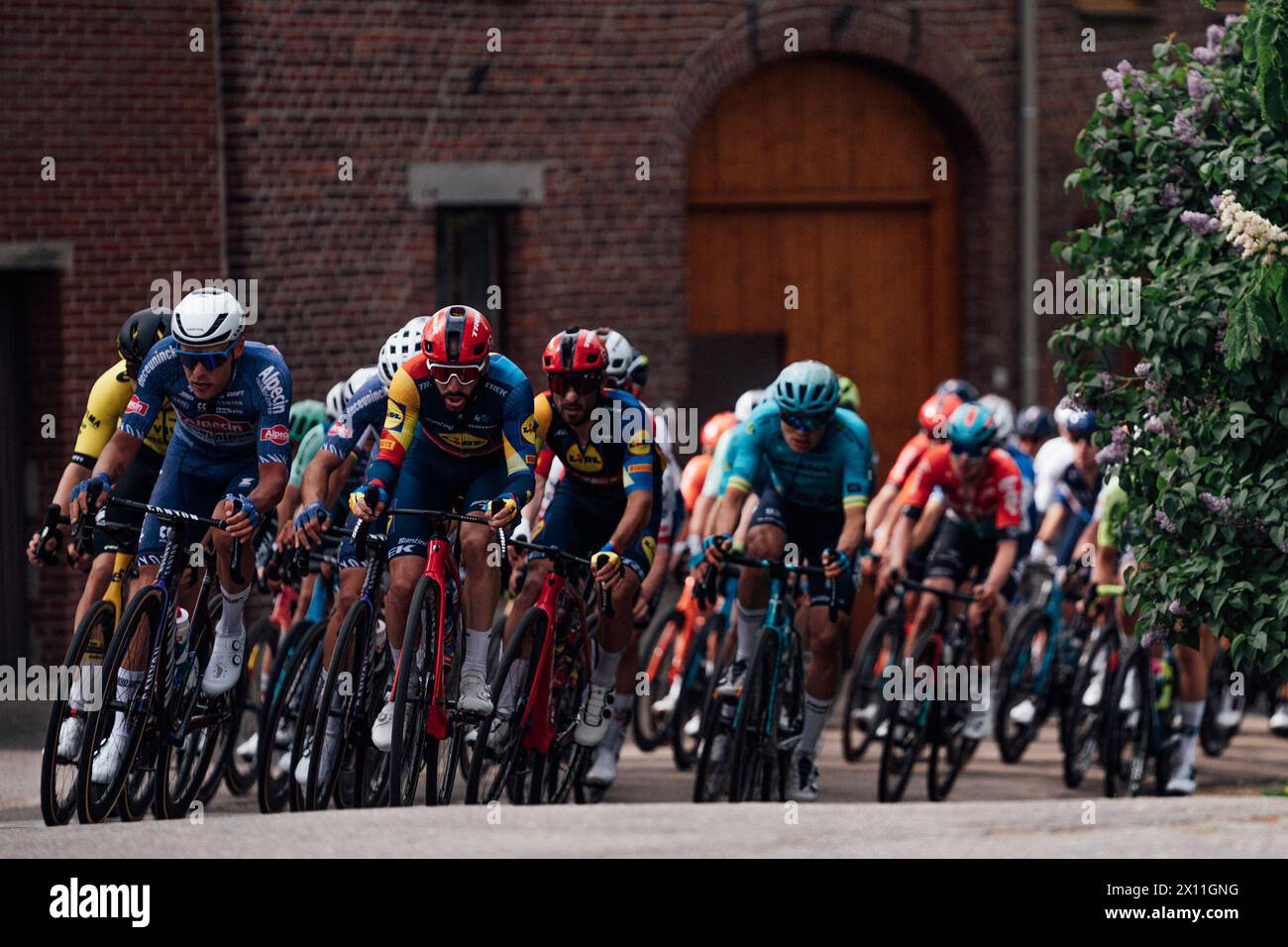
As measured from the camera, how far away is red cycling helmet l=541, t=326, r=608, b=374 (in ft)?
30.2

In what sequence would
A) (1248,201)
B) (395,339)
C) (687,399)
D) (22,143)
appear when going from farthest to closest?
(687,399) < (22,143) < (395,339) < (1248,201)

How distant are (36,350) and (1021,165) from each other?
780 centimetres

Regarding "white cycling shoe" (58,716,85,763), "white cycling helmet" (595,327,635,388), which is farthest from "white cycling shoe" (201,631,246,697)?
"white cycling helmet" (595,327,635,388)

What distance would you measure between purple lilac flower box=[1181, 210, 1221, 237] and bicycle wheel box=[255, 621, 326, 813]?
12.8ft

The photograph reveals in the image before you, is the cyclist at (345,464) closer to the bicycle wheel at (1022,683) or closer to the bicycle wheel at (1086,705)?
the bicycle wheel at (1086,705)

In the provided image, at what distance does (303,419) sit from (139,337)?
1729 mm

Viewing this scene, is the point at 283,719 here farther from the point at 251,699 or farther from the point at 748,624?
the point at 748,624

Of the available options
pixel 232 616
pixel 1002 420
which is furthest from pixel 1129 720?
pixel 232 616

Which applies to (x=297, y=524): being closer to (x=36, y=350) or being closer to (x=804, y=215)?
(x=36, y=350)

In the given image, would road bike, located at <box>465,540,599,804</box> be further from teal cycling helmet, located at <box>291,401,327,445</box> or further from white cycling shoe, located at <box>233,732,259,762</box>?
teal cycling helmet, located at <box>291,401,327,445</box>

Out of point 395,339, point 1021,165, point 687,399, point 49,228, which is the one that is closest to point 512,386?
point 395,339

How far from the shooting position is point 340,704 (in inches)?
335

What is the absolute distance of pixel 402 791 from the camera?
847 centimetres

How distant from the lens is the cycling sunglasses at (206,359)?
858 cm
